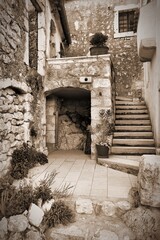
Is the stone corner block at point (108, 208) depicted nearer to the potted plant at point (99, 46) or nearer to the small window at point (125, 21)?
the potted plant at point (99, 46)

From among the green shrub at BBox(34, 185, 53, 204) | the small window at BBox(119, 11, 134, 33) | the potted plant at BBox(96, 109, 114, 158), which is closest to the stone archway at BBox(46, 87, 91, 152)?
the potted plant at BBox(96, 109, 114, 158)

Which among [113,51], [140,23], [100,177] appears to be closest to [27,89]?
[100,177]

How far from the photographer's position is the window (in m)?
8.63

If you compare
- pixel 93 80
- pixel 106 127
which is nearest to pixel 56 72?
pixel 93 80

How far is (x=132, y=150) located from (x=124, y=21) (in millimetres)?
6893

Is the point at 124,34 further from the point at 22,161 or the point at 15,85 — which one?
the point at 22,161

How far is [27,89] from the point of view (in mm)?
4367

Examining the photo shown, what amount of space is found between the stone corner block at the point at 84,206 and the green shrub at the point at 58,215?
0.39ft

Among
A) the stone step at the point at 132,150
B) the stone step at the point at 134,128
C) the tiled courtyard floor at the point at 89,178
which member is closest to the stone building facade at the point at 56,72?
the stone step at the point at 132,150

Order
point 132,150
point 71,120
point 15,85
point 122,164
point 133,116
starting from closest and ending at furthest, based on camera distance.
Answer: point 15,85, point 122,164, point 132,150, point 133,116, point 71,120

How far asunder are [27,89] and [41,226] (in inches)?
119

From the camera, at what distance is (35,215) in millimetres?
2354

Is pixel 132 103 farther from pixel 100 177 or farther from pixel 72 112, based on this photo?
pixel 100 177

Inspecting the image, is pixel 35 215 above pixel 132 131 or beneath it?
beneath
